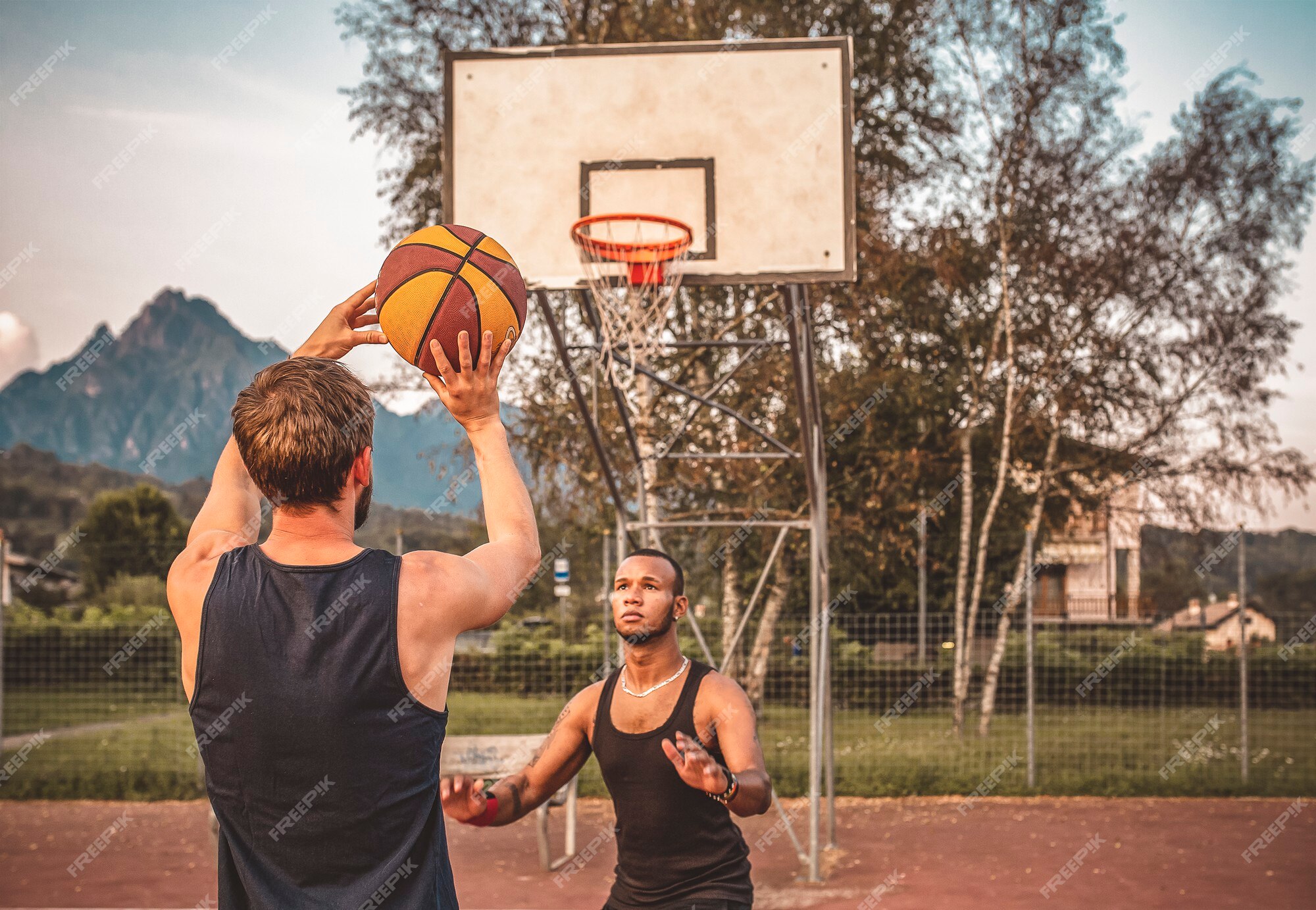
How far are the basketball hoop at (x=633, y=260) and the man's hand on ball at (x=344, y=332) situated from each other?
3955 mm

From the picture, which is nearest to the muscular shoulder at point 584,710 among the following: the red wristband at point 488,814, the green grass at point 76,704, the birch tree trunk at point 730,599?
the red wristband at point 488,814

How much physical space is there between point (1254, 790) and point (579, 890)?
6.69 m

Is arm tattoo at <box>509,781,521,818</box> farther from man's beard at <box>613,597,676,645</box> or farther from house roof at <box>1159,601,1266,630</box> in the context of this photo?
house roof at <box>1159,601,1266,630</box>

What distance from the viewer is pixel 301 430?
5.70ft

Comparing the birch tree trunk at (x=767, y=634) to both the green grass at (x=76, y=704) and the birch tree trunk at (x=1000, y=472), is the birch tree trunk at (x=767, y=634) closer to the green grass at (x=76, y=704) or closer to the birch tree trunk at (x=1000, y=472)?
the birch tree trunk at (x=1000, y=472)

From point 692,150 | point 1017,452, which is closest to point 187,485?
point 1017,452

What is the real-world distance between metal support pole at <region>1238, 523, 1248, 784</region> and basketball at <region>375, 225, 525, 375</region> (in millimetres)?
8650

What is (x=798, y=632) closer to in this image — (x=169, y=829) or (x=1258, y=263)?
(x=169, y=829)

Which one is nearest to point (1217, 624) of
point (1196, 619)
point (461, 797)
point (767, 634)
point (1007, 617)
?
point (1196, 619)

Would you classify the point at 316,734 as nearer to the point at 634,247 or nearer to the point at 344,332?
the point at 344,332

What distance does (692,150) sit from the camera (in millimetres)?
6484

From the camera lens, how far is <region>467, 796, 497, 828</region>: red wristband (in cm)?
305

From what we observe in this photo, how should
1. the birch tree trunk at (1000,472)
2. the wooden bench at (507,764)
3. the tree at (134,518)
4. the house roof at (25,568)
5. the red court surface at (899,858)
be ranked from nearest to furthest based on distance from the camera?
the red court surface at (899,858)
the wooden bench at (507,764)
the birch tree trunk at (1000,472)
the house roof at (25,568)
the tree at (134,518)

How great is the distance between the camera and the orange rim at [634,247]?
20.7ft
